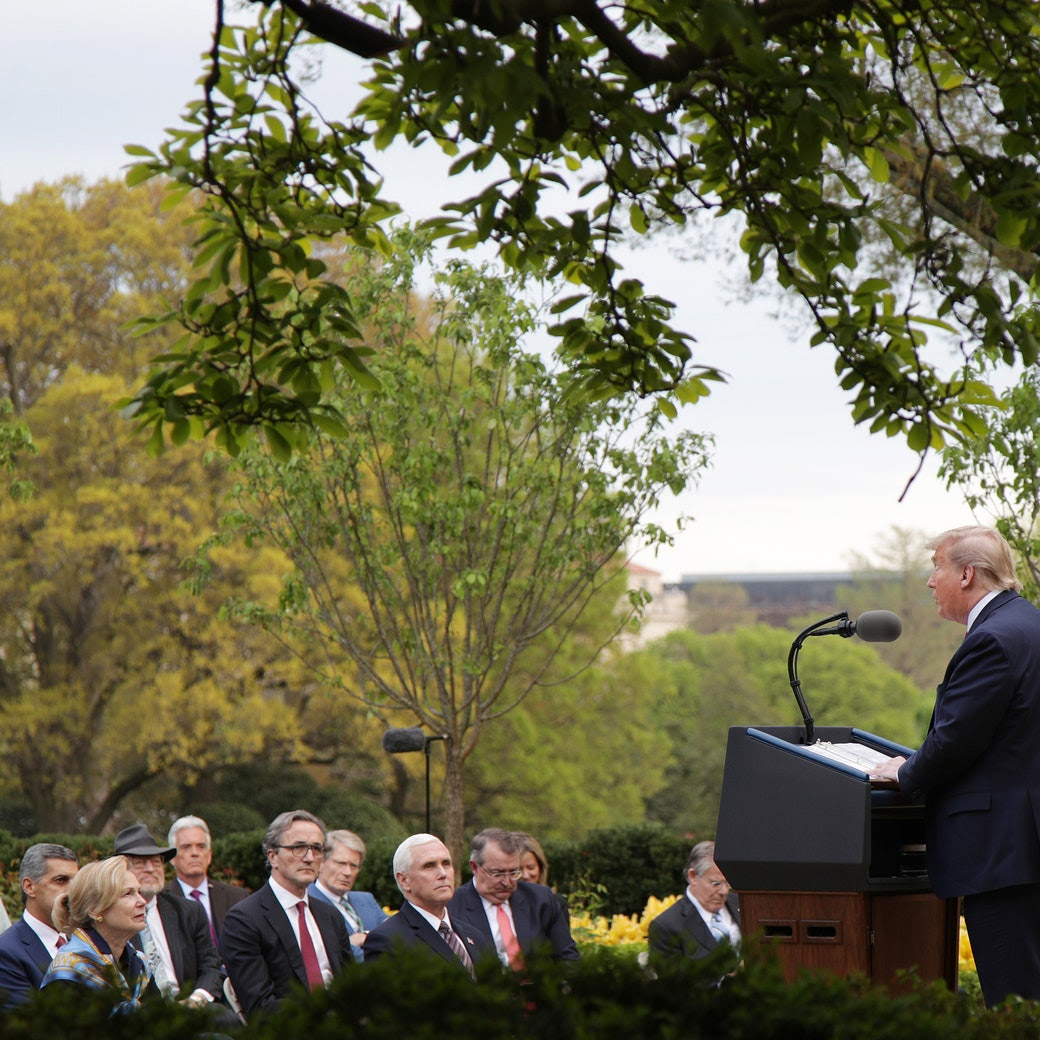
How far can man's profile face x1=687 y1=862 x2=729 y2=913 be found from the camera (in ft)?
26.3

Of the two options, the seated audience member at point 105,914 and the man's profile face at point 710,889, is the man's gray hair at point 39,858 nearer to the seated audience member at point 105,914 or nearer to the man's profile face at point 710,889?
the seated audience member at point 105,914

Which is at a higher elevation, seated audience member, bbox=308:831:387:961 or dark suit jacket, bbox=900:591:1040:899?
dark suit jacket, bbox=900:591:1040:899

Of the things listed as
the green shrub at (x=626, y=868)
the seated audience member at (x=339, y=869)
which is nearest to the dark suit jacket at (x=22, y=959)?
the seated audience member at (x=339, y=869)

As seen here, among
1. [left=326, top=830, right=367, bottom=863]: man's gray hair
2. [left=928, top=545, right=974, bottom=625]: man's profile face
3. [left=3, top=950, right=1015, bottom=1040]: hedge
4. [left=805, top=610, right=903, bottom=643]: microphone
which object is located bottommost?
[left=326, top=830, right=367, bottom=863]: man's gray hair

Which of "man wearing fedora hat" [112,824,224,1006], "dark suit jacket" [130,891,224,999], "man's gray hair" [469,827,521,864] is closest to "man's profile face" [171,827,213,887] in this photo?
"man wearing fedora hat" [112,824,224,1006]

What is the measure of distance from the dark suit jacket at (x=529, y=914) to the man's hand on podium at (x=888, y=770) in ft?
9.81

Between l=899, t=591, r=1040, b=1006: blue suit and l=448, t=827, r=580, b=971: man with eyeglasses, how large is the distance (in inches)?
118

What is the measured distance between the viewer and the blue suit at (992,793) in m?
4.32

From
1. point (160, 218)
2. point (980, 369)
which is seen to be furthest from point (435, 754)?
point (980, 369)

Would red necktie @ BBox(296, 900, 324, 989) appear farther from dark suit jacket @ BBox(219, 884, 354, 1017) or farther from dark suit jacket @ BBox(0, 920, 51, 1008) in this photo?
dark suit jacket @ BBox(0, 920, 51, 1008)

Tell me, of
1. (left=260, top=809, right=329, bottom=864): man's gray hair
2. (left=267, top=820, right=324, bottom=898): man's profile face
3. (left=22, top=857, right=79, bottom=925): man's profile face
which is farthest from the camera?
(left=260, top=809, right=329, bottom=864): man's gray hair

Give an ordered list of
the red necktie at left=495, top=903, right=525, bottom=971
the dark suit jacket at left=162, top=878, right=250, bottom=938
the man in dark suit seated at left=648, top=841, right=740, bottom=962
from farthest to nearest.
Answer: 1. the dark suit jacket at left=162, top=878, right=250, bottom=938
2. the man in dark suit seated at left=648, top=841, right=740, bottom=962
3. the red necktie at left=495, top=903, right=525, bottom=971

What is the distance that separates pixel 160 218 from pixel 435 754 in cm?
1163

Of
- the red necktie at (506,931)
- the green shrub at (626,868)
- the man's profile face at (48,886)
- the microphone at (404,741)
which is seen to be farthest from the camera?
the green shrub at (626,868)
